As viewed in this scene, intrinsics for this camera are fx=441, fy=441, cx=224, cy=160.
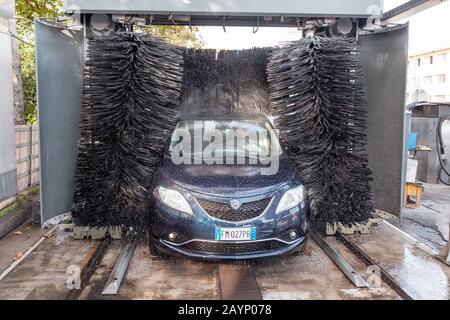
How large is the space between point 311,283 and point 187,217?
136 centimetres

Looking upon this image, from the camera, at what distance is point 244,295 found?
396cm

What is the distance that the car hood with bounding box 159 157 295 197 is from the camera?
4.42 metres

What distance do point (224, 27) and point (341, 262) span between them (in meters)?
3.46

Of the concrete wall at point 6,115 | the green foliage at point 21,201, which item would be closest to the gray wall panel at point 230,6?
the concrete wall at point 6,115

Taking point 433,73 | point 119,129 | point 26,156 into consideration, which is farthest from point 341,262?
point 433,73

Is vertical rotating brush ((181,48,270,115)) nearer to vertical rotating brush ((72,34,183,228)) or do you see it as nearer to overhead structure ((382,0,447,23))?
vertical rotating brush ((72,34,183,228))

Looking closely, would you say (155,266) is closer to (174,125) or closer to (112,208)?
(112,208)

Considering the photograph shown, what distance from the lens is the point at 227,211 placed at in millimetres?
4305

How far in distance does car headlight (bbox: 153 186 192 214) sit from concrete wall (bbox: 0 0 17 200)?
2.87 meters

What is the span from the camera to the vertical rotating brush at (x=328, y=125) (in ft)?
17.3

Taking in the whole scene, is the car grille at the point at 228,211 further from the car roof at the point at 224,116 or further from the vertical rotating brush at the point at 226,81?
the vertical rotating brush at the point at 226,81

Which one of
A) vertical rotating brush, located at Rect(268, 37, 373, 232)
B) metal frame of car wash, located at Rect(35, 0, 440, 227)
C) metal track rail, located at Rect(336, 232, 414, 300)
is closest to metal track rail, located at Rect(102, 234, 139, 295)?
metal frame of car wash, located at Rect(35, 0, 440, 227)
